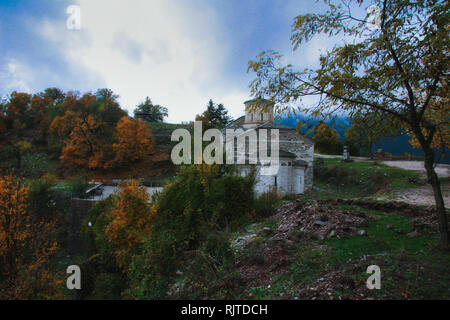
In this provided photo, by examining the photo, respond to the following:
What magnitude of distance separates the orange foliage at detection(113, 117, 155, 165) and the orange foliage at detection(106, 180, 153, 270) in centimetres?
2100

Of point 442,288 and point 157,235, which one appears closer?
point 442,288

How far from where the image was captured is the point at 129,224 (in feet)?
33.0

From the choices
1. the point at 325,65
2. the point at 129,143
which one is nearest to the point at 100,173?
the point at 129,143

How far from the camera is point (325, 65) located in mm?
4723

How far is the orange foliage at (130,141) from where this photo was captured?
97.3 feet

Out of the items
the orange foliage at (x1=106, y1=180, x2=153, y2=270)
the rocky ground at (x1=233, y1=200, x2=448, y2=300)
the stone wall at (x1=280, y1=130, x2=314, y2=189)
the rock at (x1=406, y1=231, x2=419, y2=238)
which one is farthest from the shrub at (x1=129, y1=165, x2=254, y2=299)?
the stone wall at (x1=280, y1=130, x2=314, y2=189)

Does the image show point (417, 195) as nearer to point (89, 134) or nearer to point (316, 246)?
point (316, 246)

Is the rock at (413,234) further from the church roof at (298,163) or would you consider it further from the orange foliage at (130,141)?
the orange foliage at (130,141)

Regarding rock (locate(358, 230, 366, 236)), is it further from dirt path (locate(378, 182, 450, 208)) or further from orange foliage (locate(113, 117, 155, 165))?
orange foliage (locate(113, 117, 155, 165))

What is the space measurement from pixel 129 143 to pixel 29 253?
1924cm
